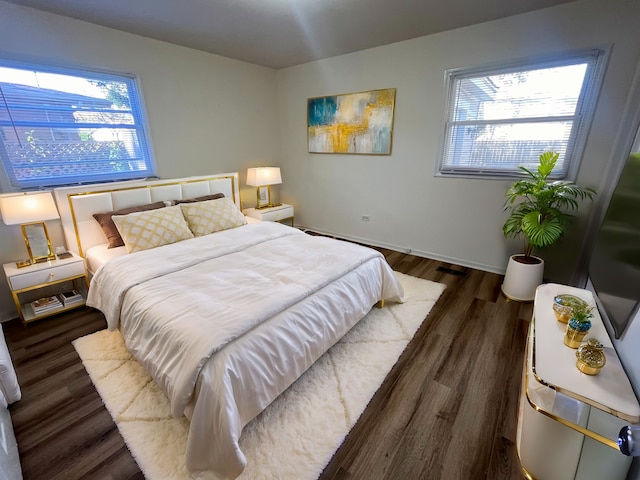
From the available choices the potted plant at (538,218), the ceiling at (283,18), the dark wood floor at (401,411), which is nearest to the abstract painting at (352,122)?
the ceiling at (283,18)

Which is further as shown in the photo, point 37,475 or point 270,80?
point 270,80

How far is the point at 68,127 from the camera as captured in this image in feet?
8.65

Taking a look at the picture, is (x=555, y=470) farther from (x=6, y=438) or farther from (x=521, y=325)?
(x=6, y=438)

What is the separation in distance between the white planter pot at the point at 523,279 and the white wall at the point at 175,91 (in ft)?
11.5

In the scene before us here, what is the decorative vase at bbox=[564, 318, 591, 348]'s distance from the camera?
1.33 metres

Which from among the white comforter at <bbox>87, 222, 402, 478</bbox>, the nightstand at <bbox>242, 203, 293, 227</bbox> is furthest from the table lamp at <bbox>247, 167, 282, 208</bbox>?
the white comforter at <bbox>87, 222, 402, 478</bbox>

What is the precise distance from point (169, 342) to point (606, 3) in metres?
3.95

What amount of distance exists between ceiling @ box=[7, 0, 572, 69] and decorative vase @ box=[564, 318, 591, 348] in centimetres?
253

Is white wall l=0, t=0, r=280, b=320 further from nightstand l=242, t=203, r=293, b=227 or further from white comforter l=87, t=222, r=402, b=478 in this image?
white comforter l=87, t=222, r=402, b=478

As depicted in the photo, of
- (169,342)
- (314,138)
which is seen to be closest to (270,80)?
(314,138)

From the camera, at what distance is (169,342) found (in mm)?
1462

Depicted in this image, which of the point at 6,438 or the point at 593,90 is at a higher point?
the point at 593,90

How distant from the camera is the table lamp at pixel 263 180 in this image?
3990 mm

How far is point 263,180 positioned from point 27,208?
95.6 inches
